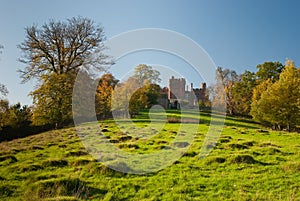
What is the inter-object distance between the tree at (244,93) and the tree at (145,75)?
18.5 meters

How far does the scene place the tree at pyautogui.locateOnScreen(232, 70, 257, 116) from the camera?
157 ft

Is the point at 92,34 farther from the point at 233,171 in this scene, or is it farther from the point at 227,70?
the point at 227,70

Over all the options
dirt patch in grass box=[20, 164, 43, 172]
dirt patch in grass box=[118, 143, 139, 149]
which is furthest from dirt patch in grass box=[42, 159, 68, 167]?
dirt patch in grass box=[118, 143, 139, 149]

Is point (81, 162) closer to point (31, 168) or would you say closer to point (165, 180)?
point (31, 168)

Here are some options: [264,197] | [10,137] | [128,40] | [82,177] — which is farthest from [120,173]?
[10,137]

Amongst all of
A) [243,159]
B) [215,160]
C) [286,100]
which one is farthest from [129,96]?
[243,159]

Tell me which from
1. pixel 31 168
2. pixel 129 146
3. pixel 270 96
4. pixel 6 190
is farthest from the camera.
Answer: pixel 270 96

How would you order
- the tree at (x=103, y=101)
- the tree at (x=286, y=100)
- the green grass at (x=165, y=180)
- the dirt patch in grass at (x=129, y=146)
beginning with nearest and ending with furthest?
1. the green grass at (x=165, y=180)
2. the dirt patch in grass at (x=129, y=146)
3. the tree at (x=286, y=100)
4. the tree at (x=103, y=101)

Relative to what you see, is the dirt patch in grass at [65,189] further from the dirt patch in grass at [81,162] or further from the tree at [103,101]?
the tree at [103,101]

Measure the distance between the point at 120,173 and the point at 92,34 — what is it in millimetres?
23499

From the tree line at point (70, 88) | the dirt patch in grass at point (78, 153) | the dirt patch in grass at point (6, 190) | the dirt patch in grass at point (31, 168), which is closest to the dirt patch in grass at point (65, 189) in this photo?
the dirt patch in grass at point (6, 190)

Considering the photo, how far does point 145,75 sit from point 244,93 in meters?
21.7

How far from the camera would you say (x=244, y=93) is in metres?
48.7

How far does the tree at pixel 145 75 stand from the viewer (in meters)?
41.5
